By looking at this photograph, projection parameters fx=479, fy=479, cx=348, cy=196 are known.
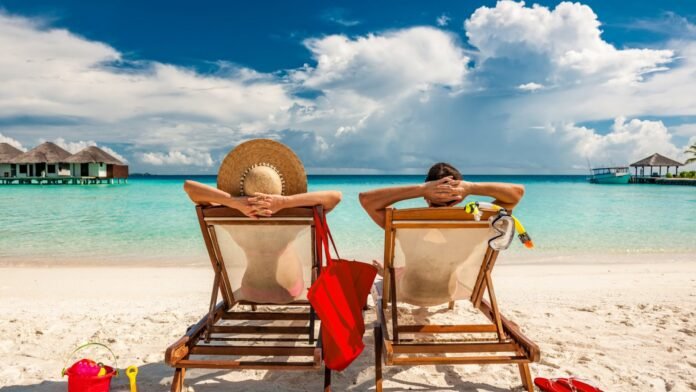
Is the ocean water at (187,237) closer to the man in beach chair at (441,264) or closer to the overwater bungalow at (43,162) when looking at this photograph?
the man in beach chair at (441,264)

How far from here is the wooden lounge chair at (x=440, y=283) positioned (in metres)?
2.46

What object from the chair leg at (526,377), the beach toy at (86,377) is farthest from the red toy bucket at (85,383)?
the chair leg at (526,377)

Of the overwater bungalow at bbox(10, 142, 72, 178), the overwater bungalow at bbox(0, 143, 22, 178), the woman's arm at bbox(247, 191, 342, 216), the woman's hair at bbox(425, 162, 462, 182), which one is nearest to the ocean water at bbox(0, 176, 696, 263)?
the woman's arm at bbox(247, 191, 342, 216)

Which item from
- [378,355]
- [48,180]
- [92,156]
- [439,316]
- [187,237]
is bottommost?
[48,180]

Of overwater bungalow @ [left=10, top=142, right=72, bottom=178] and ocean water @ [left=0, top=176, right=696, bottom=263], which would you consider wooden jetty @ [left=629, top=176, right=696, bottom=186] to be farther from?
overwater bungalow @ [left=10, top=142, right=72, bottom=178]

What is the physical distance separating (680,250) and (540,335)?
755 centimetres

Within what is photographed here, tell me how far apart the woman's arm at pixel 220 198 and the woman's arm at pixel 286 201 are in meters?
0.04

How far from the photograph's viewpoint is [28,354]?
3.35m

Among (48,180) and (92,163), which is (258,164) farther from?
(48,180)

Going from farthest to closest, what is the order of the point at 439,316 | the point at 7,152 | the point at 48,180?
the point at 7,152
the point at 48,180
the point at 439,316

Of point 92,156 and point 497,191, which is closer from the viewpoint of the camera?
point 497,191

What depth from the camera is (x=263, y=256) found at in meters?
3.02

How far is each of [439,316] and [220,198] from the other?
2284mm

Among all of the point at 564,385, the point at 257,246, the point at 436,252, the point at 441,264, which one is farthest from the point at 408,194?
the point at 564,385
